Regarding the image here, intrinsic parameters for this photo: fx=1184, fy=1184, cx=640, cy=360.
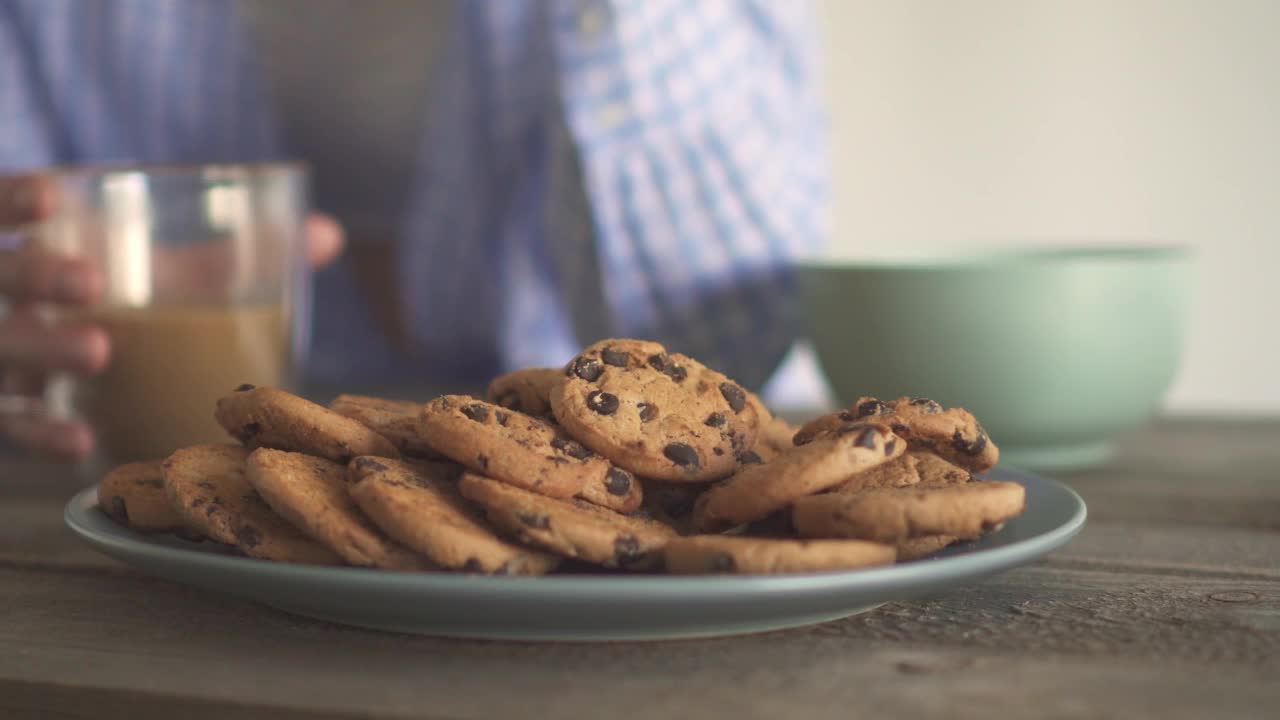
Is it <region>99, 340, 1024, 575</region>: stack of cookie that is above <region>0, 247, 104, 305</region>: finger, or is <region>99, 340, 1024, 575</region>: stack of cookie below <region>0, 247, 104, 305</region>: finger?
below

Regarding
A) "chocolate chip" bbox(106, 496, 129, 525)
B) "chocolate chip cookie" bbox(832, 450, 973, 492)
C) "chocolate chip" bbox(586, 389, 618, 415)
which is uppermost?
"chocolate chip" bbox(586, 389, 618, 415)

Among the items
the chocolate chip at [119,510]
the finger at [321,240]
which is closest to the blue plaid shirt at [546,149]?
the finger at [321,240]

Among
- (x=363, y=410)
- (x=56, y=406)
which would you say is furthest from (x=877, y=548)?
(x=56, y=406)

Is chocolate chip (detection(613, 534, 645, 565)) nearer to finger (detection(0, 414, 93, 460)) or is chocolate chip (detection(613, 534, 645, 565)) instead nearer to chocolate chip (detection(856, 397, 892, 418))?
chocolate chip (detection(856, 397, 892, 418))

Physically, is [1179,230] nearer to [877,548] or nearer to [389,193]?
[389,193]

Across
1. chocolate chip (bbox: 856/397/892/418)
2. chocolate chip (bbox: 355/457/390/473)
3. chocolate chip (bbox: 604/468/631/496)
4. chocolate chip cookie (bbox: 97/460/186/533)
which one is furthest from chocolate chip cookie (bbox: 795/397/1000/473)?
chocolate chip cookie (bbox: 97/460/186/533)

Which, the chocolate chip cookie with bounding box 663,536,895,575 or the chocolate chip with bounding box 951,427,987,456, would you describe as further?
the chocolate chip with bounding box 951,427,987,456

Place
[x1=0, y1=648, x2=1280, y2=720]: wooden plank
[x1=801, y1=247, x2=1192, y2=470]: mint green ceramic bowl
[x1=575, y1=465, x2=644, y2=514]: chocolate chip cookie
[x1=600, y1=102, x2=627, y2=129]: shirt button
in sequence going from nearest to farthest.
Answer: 1. [x1=0, y1=648, x2=1280, y2=720]: wooden plank
2. [x1=575, y1=465, x2=644, y2=514]: chocolate chip cookie
3. [x1=801, y1=247, x2=1192, y2=470]: mint green ceramic bowl
4. [x1=600, y1=102, x2=627, y2=129]: shirt button

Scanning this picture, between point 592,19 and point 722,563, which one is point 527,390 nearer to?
point 722,563
